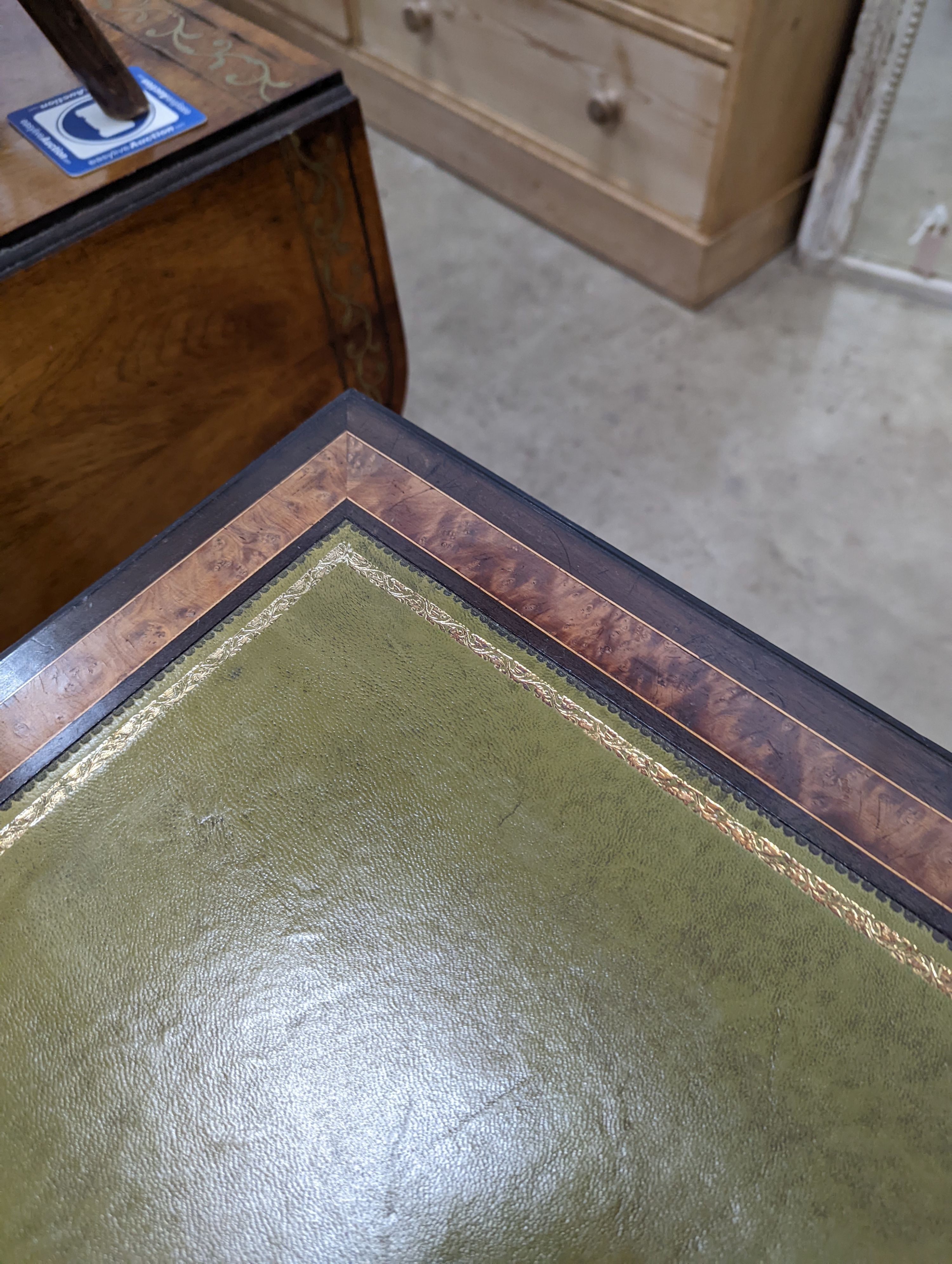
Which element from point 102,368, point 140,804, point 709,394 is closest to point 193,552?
point 140,804

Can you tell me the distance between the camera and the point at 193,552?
815 mm

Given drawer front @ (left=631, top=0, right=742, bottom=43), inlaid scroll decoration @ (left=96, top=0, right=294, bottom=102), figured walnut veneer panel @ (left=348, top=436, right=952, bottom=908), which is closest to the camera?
figured walnut veneer panel @ (left=348, top=436, right=952, bottom=908)

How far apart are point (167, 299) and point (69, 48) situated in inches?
10.1

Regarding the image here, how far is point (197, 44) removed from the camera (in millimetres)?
1098

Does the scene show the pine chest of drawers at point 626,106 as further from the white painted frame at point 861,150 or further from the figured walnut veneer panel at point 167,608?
the figured walnut veneer panel at point 167,608

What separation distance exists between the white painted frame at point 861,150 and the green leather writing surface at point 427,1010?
142 centimetres

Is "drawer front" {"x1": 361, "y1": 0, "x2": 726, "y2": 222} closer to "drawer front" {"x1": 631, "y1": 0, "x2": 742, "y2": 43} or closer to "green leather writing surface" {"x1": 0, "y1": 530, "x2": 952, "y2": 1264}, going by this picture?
"drawer front" {"x1": 631, "y1": 0, "x2": 742, "y2": 43}

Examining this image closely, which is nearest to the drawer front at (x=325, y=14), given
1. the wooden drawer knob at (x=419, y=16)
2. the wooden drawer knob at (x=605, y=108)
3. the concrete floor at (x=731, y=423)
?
the wooden drawer knob at (x=419, y=16)

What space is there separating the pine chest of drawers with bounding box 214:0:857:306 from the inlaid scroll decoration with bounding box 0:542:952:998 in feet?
3.74

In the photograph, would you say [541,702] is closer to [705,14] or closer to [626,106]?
[705,14]

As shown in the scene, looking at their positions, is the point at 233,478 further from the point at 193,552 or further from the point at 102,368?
the point at 102,368

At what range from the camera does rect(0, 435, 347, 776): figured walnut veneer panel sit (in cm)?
74

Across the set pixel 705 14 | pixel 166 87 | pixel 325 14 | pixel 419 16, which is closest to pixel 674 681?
pixel 166 87

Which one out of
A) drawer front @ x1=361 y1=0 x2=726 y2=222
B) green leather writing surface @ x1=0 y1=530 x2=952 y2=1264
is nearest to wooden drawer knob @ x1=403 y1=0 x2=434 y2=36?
drawer front @ x1=361 y1=0 x2=726 y2=222
